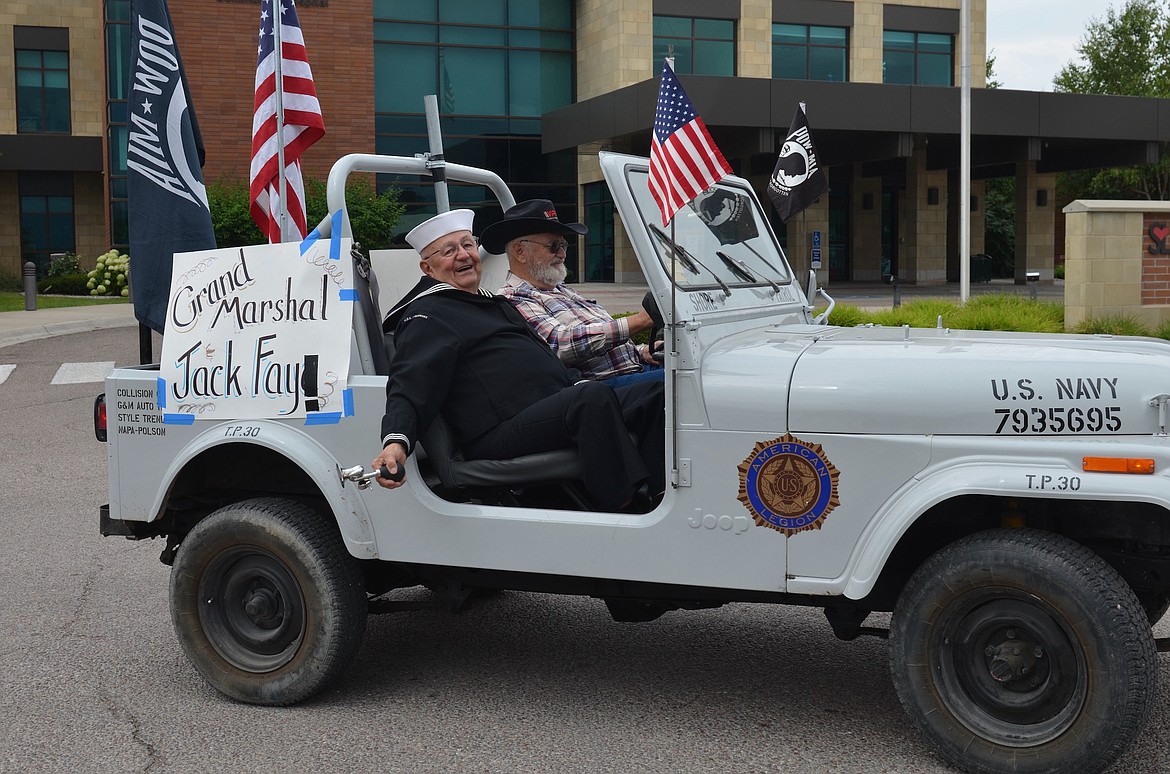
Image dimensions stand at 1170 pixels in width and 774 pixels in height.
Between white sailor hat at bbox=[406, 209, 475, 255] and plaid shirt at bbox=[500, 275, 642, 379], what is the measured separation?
433mm

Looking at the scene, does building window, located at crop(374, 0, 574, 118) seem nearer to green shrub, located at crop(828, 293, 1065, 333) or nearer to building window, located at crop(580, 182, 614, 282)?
building window, located at crop(580, 182, 614, 282)

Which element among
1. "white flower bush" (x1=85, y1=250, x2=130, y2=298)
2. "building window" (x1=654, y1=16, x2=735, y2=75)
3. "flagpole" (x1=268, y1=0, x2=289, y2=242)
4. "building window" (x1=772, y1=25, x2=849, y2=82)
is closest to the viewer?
"flagpole" (x1=268, y1=0, x2=289, y2=242)

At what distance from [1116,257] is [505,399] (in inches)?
538

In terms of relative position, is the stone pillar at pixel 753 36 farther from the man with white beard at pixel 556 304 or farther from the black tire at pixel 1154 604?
the black tire at pixel 1154 604

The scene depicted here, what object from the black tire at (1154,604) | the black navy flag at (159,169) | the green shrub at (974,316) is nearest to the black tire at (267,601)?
the black navy flag at (159,169)

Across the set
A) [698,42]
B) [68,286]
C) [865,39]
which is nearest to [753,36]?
[698,42]

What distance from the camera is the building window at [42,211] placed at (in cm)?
4450

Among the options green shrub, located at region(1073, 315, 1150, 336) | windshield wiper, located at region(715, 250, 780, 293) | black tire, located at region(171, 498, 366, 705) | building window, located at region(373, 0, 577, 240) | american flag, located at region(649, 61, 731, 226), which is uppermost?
building window, located at region(373, 0, 577, 240)

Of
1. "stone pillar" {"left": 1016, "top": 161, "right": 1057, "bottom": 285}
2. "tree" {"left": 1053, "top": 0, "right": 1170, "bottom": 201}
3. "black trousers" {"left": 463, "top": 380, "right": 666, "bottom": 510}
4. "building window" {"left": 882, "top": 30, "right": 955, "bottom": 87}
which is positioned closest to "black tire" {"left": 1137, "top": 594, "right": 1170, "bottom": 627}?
"black trousers" {"left": 463, "top": 380, "right": 666, "bottom": 510}

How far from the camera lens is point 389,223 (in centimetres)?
3331

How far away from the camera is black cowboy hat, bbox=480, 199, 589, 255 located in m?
5.10

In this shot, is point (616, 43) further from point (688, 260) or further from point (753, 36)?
point (688, 260)

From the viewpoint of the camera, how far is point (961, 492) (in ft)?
11.7

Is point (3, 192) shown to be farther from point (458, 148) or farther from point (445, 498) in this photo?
point (445, 498)
